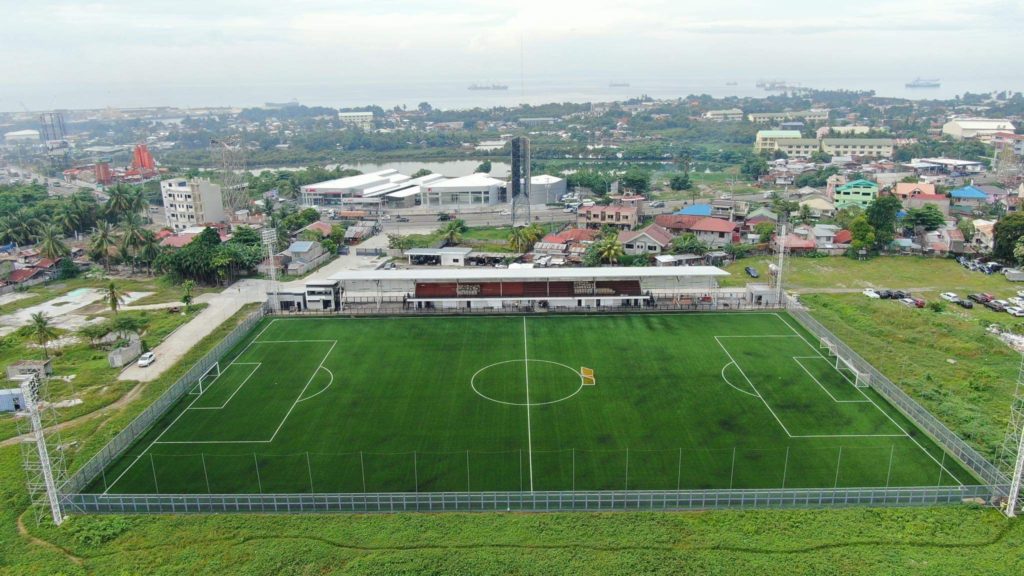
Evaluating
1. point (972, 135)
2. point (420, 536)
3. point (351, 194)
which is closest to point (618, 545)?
point (420, 536)

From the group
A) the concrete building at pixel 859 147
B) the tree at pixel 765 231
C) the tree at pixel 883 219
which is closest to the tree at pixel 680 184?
the tree at pixel 765 231

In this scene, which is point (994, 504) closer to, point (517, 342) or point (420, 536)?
point (420, 536)

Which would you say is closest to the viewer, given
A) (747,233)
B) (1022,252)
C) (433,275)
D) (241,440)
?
(241,440)

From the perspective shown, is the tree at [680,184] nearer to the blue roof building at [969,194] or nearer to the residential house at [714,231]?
the blue roof building at [969,194]

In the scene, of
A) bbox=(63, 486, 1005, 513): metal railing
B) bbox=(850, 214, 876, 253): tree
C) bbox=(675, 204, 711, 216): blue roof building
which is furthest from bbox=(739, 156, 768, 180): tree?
bbox=(63, 486, 1005, 513): metal railing

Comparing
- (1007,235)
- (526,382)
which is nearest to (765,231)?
(1007,235)

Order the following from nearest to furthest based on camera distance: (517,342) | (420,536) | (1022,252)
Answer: (420,536), (517,342), (1022,252)
